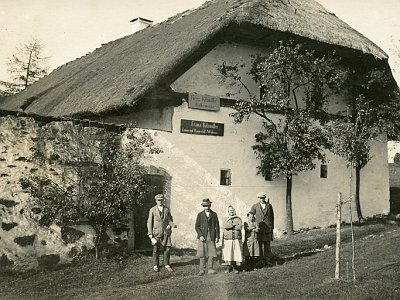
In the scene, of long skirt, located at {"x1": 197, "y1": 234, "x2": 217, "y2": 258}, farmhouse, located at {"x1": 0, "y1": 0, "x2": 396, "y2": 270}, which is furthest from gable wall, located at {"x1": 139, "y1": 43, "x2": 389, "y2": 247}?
long skirt, located at {"x1": 197, "y1": 234, "x2": 217, "y2": 258}

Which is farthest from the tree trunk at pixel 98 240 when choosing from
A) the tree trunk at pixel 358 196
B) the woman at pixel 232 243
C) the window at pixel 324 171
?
the tree trunk at pixel 358 196

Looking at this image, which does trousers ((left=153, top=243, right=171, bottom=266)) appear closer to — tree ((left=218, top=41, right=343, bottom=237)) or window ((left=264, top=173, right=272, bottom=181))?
tree ((left=218, top=41, right=343, bottom=237))

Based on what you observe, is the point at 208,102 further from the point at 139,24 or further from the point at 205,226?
the point at 139,24

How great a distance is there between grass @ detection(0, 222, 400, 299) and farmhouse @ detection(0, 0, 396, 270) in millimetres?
980

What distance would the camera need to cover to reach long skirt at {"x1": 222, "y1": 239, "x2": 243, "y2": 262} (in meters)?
8.62

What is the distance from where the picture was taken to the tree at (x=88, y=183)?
878 centimetres

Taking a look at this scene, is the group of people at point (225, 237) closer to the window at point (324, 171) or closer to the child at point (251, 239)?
the child at point (251, 239)

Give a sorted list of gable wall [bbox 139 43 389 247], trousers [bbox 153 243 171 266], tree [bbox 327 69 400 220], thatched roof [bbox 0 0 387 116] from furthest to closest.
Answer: tree [bbox 327 69 400 220] → gable wall [bbox 139 43 389 247] → thatched roof [bbox 0 0 387 116] → trousers [bbox 153 243 171 266]

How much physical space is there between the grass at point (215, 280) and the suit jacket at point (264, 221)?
61cm

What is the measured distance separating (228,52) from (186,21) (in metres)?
2.86

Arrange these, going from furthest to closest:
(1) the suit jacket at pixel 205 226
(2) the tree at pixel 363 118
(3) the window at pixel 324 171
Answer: (3) the window at pixel 324 171, (2) the tree at pixel 363 118, (1) the suit jacket at pixel 205 226

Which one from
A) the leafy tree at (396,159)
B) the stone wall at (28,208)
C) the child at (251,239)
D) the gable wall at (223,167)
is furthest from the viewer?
the leafy tree at (396,159)

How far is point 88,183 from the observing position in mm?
9148

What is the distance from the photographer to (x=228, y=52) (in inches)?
484
